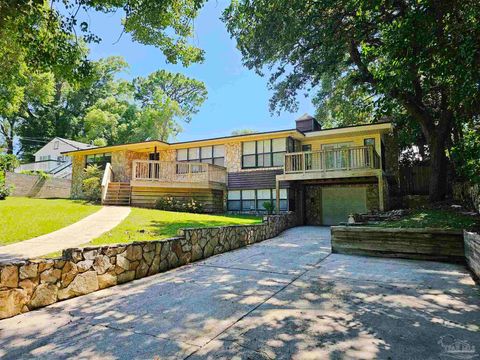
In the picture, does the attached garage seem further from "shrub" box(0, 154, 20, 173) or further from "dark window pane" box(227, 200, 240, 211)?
"shrub" box(0, 154, 20, 173)

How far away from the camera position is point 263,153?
15.8 meters

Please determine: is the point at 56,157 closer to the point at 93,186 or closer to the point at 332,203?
the point at 93,186

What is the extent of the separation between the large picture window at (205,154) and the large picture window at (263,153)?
1518mm

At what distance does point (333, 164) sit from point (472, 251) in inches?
367

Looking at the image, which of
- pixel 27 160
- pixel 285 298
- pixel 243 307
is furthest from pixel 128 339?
pixel 27 160

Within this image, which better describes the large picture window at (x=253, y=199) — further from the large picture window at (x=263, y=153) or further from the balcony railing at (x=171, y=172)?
the large picture window at (x=263, y=153)

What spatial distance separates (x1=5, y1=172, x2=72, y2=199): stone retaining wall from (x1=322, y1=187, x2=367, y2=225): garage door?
60.9 ft

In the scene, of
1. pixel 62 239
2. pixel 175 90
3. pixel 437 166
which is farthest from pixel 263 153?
pixel 175 90

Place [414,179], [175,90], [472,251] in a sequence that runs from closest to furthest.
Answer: [472,251] → [414,179] → [175,90]

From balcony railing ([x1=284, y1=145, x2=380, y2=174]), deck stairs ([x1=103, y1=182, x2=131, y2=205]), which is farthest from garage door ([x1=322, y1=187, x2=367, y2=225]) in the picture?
deck stairs ([x1=103, y1=182, x2=131, y2=205])

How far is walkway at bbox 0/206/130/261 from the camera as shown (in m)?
5.22

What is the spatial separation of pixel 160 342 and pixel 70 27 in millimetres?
7038

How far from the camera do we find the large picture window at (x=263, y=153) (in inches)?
603

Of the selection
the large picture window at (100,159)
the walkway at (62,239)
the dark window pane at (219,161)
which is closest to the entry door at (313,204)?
the dark window pane at (219,161)
